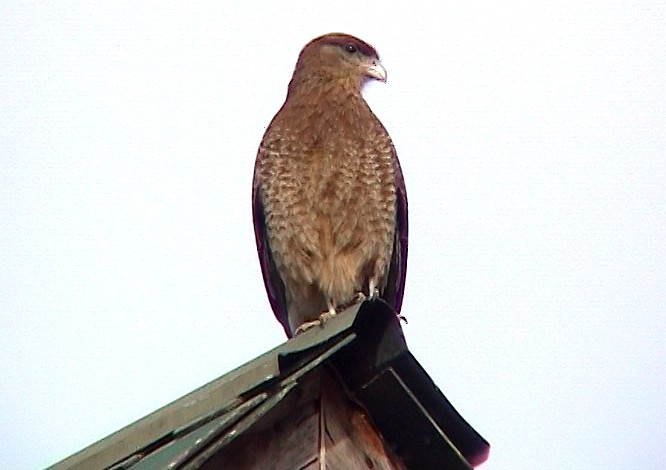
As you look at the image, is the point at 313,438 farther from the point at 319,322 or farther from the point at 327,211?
the point at 327,211

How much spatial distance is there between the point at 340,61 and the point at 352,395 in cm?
286

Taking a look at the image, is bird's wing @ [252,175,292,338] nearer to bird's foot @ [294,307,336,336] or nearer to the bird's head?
bird's foot @ [294,307,336,336]

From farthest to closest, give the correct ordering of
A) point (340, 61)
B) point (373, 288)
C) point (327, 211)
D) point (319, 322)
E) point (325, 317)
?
point (340, 61), point (373, 288), point (327, 211), point (325, 317), point (319, 322)

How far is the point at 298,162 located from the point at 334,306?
0.59m

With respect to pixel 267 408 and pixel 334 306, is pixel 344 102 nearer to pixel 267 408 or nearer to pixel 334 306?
pixel 334 306

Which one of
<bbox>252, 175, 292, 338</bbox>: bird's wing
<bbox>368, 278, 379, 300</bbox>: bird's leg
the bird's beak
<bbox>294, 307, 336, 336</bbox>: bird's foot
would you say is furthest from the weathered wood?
the bird's beak

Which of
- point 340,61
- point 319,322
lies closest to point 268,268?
point 340,61

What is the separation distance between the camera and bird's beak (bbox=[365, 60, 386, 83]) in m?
5.60

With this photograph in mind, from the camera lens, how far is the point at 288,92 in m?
5.52

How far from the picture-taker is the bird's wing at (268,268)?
4906mm

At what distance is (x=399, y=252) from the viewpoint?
16.3 feet

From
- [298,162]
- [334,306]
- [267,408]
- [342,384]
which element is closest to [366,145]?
[298,162]

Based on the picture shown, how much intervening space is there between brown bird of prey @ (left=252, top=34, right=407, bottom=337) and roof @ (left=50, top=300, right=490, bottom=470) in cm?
160

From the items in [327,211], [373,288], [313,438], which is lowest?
[313,438]
